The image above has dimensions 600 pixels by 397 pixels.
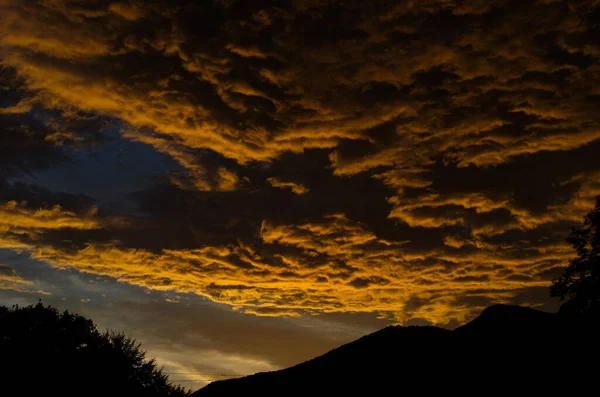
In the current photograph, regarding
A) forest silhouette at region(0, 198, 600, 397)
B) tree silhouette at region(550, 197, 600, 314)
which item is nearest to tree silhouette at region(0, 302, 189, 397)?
forest silhouette at region(0, 198, 600, 397)

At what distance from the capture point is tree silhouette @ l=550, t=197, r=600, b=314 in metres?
27.3

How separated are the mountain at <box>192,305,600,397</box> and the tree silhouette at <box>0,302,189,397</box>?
2132 centimetres

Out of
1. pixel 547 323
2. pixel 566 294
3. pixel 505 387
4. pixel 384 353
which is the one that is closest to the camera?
pixel 505 387

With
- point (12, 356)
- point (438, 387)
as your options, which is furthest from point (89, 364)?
point (438, 387)

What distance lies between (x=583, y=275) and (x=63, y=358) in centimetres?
3793

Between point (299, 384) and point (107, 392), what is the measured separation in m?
26.0

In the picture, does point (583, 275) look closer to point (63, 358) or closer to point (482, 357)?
point (482, 357)

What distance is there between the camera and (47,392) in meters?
37.6

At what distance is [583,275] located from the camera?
2852 centimetres

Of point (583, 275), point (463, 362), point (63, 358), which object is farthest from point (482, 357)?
point (63, 358)

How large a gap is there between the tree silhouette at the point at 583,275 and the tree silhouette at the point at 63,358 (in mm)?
34258

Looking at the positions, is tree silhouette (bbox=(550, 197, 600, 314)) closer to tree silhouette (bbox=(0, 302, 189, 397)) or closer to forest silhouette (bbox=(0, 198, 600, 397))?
forest silhouette (bbox=(0, 198, 600, 397))

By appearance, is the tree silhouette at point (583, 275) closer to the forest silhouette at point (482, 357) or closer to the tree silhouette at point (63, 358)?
the forest silhouette at point (482, 357)

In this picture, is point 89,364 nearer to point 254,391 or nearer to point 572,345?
point 254,391
